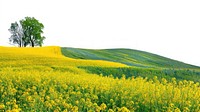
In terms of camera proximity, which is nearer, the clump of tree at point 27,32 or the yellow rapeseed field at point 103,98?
the yellow rapeseed field at point 103,98

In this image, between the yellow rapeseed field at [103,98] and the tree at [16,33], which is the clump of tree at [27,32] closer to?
the tree at [16,33]

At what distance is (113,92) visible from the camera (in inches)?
509

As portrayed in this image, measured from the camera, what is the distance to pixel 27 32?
59.9 m

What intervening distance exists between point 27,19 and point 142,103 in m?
50.9

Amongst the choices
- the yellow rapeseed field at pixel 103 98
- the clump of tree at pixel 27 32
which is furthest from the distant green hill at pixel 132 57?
the yellow rapeseed field at pixel 103 98

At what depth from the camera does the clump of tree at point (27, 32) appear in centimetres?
5938

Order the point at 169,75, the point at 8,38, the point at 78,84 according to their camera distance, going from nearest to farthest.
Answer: the point at 78,84
the point at 169,75
the point at 8,38

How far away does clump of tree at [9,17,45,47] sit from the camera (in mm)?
59375

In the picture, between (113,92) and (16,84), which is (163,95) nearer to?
(113,92)

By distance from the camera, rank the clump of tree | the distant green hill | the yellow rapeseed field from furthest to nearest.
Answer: the clump of tree < the distant green hill < the yellow rapeseed field

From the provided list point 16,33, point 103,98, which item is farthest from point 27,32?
point 103,98

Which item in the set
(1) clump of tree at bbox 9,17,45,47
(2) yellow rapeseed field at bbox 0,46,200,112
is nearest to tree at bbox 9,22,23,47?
(1) clump of tree at bbox 9,17,45,47

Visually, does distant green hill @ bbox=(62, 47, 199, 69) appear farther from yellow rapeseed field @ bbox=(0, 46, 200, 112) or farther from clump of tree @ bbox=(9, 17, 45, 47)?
yellow rapeseed field @ bbox=(0, 46, 200, 112)

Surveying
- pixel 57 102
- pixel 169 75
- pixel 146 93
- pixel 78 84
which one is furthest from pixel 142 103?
pixel 169 75
